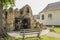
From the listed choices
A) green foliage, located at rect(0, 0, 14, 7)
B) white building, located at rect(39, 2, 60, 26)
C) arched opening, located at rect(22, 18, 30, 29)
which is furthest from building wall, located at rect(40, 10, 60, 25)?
green foliage, located at rect(0, 0, 14, 7)

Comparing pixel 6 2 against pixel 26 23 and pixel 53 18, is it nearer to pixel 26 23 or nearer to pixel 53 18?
pixel 26 23

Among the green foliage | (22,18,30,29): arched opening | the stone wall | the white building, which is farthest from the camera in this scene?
the white building

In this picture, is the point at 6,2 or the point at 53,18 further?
the point at 53,18

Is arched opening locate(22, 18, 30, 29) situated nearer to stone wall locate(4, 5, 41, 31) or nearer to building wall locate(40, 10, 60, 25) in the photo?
stone wall locate(4, 5, 41, 31)

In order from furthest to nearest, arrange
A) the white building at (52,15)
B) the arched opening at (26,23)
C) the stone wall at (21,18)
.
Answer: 1. the white building at (52,15)
2. the arched opening at (26,23)
3. the stone wall at (21,18)

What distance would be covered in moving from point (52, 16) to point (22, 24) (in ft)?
52.6

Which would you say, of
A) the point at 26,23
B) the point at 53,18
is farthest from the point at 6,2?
the point at 53,18

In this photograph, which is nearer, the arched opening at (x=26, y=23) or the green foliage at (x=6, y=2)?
the green foliage at (x=6, y=2)

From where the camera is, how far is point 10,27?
85.6 feet

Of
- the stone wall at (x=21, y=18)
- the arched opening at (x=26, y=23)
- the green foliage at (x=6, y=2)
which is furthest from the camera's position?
the arched opening at (x=26, y=23)

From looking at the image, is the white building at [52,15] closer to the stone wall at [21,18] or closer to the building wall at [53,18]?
the building wall at [53,18]

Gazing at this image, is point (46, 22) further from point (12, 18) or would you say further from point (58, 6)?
point (12, 18)

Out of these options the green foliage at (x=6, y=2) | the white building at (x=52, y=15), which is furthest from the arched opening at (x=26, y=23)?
the green foliage at (x=6, y=2)

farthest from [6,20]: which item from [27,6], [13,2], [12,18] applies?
[13,2]
